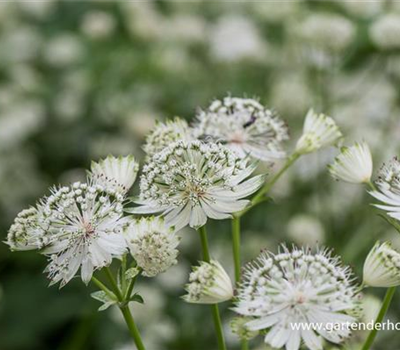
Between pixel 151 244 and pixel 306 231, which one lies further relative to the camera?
pixel 306 231

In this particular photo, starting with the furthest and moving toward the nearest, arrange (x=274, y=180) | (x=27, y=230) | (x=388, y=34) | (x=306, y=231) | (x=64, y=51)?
1. (x=64, y=51)
2. (x=388, y=34)
3. (x=306, y=231)
4. (x=274, y=180)
5. (x=27, y=230)

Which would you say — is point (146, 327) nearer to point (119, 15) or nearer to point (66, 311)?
point (66, 311)

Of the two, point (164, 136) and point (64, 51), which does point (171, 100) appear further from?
point (164, 136)

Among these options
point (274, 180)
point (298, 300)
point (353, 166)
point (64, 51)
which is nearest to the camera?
point (298, 300)

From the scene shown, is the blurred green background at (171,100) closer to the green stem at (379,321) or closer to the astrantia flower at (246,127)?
the astrantia flower at (246,127)

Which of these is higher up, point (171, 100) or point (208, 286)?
point (171, 100)

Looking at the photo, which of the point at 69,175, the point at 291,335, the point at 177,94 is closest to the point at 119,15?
the point at 177,94

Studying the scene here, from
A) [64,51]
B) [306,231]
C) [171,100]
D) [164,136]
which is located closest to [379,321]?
[164,136]

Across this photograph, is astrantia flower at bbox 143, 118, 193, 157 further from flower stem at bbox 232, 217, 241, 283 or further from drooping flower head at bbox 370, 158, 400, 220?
drooping flower head at bbox 370, 158, 400, 220
